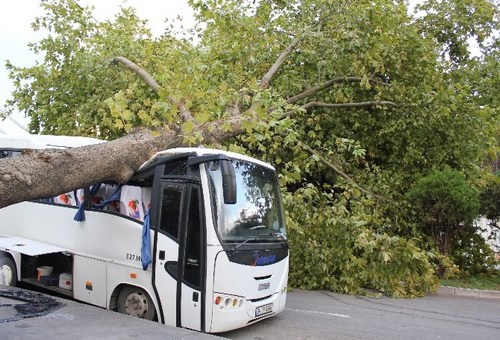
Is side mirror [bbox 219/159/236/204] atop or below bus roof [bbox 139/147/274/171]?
below

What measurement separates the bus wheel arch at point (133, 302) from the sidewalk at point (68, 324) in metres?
0.65

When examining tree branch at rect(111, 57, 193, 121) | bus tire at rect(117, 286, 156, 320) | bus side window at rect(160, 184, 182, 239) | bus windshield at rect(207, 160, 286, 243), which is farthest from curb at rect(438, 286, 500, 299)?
bus side window at rect(160, 184, 182, 239)

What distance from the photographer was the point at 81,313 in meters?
5.66

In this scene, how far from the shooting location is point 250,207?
6.40 m

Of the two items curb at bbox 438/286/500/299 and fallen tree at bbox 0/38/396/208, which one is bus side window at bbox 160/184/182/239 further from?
curb at bbox 438/286/500/299

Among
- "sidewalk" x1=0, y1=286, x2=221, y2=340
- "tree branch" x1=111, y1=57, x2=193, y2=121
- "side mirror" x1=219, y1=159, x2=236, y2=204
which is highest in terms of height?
"tree branch" x1=111, y1=57, x2=193, y2=121

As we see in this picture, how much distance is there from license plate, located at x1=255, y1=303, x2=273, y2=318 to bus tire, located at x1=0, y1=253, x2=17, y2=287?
14.0 feet

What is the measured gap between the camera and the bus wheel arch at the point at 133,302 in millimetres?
6270

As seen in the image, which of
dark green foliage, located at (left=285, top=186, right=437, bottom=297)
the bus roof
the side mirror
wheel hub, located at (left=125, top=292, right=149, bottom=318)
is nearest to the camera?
the side mirror

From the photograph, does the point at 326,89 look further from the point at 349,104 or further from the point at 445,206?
the point at 445,206

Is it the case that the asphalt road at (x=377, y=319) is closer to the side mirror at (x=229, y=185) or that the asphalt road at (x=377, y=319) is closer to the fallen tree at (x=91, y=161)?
the side mirror at (x=229, y=185)

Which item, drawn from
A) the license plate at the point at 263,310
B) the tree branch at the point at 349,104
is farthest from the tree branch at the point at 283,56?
the license plate at the point at 263,310

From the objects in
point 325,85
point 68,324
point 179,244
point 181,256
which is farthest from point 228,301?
point 325,85

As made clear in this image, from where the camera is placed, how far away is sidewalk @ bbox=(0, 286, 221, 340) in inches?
189
